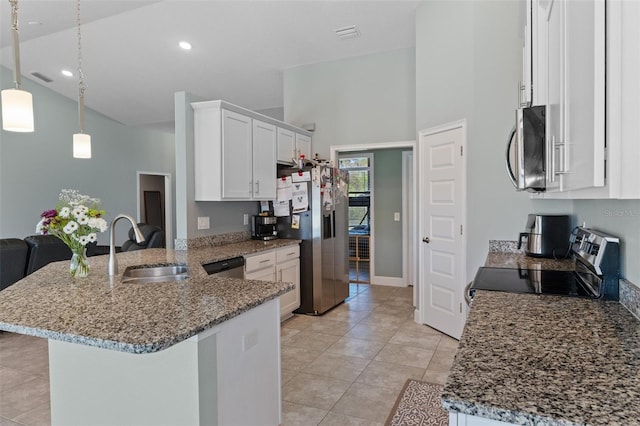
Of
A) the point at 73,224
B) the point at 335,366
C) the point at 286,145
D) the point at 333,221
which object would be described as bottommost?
the point at 335,366

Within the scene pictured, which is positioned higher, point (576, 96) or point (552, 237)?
point (576, 96)

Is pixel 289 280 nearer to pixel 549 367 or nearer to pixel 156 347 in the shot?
pixel 156 347

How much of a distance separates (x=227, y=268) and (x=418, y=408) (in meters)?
1.87

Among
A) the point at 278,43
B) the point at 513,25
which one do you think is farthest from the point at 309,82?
the point at 513,25

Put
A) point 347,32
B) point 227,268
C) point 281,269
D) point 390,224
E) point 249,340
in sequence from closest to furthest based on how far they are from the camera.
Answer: point 249,340, point 227,268, point 281,269, point 347,32, point 390,224

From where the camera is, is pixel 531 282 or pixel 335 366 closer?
pixel 531 282

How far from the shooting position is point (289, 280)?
4.41 meters

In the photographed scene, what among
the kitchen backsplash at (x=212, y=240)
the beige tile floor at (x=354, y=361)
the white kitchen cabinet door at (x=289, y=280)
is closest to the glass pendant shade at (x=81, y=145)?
the kitchen backsplash at (x=212, y=240)

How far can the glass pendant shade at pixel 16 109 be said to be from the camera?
2.31 m

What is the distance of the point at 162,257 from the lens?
3146 millimetres

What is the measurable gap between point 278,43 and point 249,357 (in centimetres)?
412

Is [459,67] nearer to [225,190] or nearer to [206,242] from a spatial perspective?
[225,190]

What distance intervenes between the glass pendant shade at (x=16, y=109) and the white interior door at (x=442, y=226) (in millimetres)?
3381

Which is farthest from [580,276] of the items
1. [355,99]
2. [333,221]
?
[355,99]
